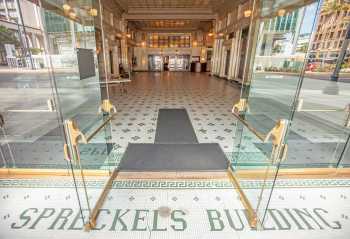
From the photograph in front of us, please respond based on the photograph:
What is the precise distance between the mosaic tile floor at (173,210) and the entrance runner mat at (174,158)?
0.32m

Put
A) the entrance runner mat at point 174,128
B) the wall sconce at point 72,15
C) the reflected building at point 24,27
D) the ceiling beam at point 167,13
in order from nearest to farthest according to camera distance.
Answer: the reflected building at point 24,27 → the entrance runner mat at point 174,128 → the wall sconce at point 72,15 → the ceiling beam at point 167,13

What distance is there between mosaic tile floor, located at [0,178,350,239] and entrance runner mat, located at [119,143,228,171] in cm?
32

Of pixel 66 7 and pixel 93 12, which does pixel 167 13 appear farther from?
pixel 93 12

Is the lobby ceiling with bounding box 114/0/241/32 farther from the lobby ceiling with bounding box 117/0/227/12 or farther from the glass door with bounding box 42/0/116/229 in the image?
the glass door with bounding box 42/0/116/229

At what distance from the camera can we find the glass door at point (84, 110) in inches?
62.8

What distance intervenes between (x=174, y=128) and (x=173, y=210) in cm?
226

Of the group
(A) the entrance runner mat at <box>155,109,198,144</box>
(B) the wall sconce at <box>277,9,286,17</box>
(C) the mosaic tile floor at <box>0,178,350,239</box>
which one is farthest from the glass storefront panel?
(B) the wall sconce at <box>277,9,286,17</box>

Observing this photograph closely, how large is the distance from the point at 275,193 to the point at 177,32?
21.0m

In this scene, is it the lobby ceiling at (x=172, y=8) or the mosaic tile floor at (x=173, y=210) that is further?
the lobby ceiling at (x=172, y=8)

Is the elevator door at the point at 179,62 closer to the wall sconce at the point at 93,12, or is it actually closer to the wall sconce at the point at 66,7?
the wall sconce at the point at 66,7

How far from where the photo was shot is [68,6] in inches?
142

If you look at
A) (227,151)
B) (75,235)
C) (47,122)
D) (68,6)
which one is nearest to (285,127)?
(227,151)

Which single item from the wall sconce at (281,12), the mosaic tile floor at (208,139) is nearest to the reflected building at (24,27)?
the mosaic tile floor at (208,139)

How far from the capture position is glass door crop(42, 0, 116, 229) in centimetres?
160
